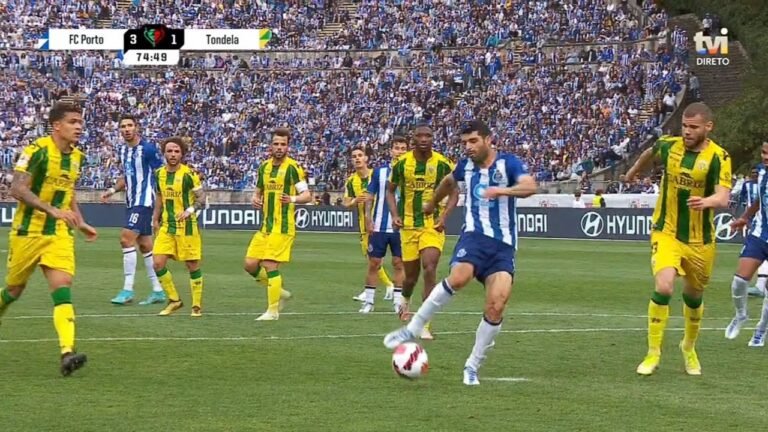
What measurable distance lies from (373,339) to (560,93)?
4217cm

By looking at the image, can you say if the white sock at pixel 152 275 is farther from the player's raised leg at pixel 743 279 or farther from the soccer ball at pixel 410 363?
the soccer ball at pixel 410 363

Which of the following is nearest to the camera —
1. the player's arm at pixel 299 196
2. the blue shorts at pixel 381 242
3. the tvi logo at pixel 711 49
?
the player's arm at pixel 299 196

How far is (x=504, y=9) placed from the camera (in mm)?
62594

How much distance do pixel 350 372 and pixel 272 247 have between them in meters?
5.22

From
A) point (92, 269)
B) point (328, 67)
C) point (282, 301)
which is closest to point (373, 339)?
point (282, 301)

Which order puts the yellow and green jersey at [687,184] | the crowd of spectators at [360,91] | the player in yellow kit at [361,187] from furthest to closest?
the crowd of spectators at [360,91], the player in yellow kit at [361,187], the yellow and green jersey at [687,184]

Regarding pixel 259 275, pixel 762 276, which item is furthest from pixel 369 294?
pixel 762 276

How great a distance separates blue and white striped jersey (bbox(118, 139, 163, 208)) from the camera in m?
19.6

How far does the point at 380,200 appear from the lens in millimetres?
18625

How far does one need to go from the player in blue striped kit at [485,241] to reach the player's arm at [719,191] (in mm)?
1330

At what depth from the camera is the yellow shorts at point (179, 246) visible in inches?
706

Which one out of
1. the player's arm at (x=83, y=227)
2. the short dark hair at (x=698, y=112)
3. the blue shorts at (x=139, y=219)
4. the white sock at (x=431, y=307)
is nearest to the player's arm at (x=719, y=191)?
the short dark hair at (x=698, y=112)

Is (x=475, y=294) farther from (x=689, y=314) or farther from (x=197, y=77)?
(x=197, y=77)

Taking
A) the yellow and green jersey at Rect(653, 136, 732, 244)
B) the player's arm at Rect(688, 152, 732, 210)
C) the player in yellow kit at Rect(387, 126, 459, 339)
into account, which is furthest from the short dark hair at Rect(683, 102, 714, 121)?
the player in yellow kit at Rect(387, 126, 459, 339)
